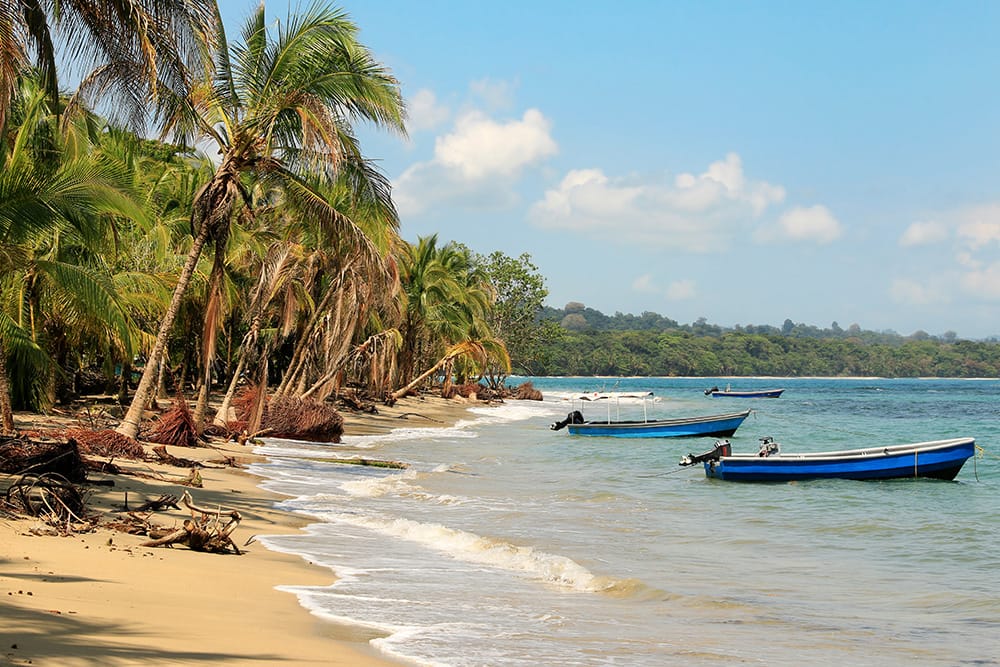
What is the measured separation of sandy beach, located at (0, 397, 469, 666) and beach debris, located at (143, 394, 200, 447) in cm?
787

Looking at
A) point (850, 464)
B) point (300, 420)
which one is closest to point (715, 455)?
point (850, 464)

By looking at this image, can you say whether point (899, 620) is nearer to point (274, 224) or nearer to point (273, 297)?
point (273, 297)

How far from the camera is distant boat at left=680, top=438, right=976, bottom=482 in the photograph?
21016mm

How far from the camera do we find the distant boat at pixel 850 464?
827 inches

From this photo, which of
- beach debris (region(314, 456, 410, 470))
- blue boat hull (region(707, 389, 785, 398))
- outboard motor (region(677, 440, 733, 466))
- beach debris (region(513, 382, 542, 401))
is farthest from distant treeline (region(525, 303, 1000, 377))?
beach debris (region(314, 456, 410, 470))

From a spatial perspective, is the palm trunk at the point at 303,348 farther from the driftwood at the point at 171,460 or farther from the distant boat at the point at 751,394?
the distant boat at the point at 751,394

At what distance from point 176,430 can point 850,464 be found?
1431cm

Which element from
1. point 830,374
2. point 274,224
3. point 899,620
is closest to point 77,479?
point 899,620

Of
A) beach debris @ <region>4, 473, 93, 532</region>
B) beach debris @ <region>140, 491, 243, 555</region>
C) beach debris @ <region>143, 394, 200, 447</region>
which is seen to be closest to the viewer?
beach debris @ <region>4, 473, 93, 532</region>

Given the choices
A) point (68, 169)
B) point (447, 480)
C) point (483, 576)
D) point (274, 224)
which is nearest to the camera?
point (483, 576)

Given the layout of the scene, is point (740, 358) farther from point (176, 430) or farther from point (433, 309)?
point (176, 430)

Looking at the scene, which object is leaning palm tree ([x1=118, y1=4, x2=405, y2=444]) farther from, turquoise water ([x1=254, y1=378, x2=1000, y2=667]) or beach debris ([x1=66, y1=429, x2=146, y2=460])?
turquoise water ([x1=254, y1=378, x2=1000, y2=667])

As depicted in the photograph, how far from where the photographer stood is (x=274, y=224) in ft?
98.0

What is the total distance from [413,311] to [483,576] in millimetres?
39636
